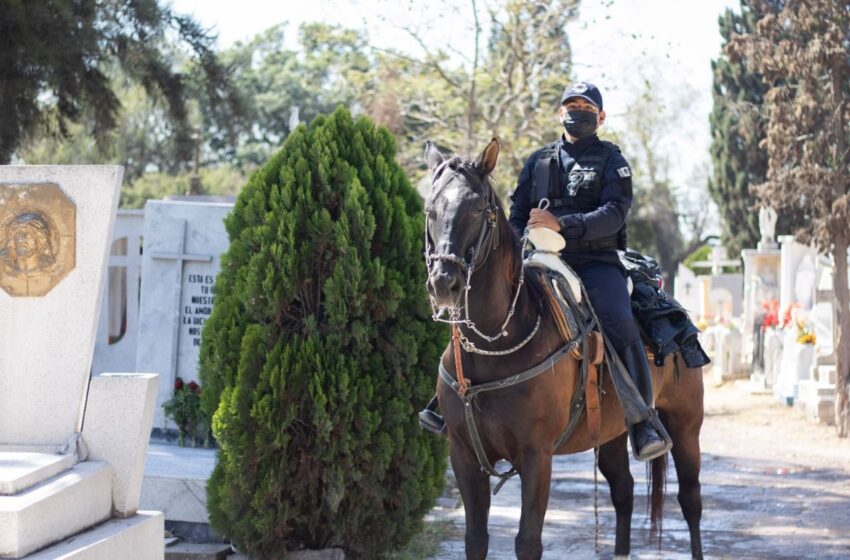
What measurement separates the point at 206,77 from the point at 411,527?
9374mm

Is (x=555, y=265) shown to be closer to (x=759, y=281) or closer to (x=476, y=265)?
(x=476, y=265)

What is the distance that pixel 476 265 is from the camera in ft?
18.4

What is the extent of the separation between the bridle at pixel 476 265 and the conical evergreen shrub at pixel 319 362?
4.76ft

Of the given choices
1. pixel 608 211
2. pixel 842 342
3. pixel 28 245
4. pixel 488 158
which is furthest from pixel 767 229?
pixel 28 245

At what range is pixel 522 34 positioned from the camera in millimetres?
20797

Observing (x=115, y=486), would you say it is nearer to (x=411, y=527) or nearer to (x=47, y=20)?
(x=411, y=527)

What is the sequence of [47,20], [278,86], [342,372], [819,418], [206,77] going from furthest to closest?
[278,86] < [819,418] < [206,77] < [47,20] < [342,372]

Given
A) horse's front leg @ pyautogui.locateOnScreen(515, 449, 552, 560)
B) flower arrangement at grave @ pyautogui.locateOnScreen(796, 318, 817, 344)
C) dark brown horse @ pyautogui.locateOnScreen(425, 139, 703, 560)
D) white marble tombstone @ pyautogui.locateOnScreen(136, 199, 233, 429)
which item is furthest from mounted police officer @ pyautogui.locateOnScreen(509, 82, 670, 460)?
flower arrangement at grave @ pyautogui.locateOnScreen(796, 318, 817, 344)

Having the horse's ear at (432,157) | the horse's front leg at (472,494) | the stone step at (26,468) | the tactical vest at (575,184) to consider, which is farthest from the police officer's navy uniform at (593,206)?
the stone step at (26,468)

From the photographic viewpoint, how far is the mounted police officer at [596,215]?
21.3 ft

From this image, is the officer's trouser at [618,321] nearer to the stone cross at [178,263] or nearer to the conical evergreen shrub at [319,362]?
the conical evergreen shrub at [319,362]

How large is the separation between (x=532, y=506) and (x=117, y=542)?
218cm

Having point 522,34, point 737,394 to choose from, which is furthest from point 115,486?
point 737,394

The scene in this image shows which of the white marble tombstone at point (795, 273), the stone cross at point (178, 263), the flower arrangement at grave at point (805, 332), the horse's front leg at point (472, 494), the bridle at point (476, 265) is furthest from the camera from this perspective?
the white marble tombstone at point (795, 273)
